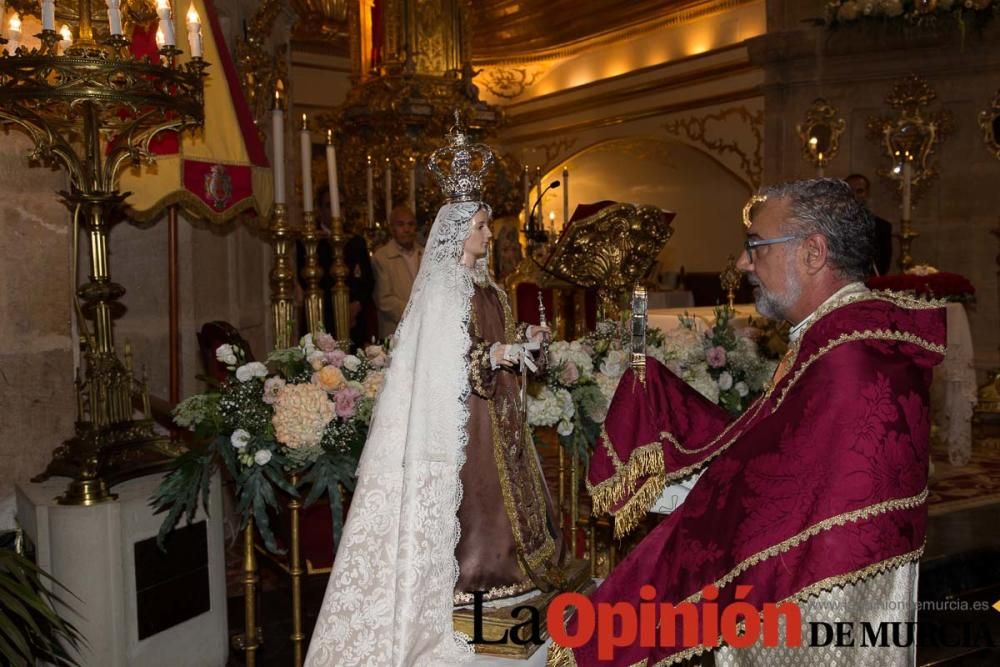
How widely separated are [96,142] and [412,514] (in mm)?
1642

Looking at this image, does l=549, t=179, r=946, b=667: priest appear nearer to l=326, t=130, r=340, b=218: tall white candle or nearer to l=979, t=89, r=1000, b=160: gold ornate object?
l=326, t=130, r=340, b=218: tall white candle

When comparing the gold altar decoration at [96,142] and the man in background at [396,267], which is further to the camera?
the man in background at [396,267]

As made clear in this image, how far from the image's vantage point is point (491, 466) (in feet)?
10.1

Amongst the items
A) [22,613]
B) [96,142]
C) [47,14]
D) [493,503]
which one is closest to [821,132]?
[493,503]

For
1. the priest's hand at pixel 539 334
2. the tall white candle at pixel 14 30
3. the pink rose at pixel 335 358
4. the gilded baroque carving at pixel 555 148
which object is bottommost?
the pink rose at pixel 335 358

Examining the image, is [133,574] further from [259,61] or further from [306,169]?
[259,61]

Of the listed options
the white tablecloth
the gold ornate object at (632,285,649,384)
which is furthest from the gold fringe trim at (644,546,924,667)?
the white tablecloth

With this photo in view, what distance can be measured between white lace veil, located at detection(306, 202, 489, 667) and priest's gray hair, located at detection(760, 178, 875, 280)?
1.09 m

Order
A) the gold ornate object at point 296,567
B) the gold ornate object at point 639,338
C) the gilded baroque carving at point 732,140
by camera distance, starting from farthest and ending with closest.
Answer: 1. the gilded baroque carving at point 732,140
2. the gold ornate object at point 296,567
3. the gold ornate object at point 639,338

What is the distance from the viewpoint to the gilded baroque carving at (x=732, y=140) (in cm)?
1048

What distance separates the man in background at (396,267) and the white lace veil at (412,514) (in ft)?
12.8

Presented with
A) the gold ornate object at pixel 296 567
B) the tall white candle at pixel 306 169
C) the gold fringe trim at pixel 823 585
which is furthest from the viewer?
the tall white candle at pixel 306 169

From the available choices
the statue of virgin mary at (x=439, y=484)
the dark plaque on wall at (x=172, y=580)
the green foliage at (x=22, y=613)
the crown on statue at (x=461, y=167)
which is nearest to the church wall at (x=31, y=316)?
the dark plaque on wall at (x=172, y=580)

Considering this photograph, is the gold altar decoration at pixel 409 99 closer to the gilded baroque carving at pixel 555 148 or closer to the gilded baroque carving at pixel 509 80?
the gilded baroque carving at pixel 555 148
